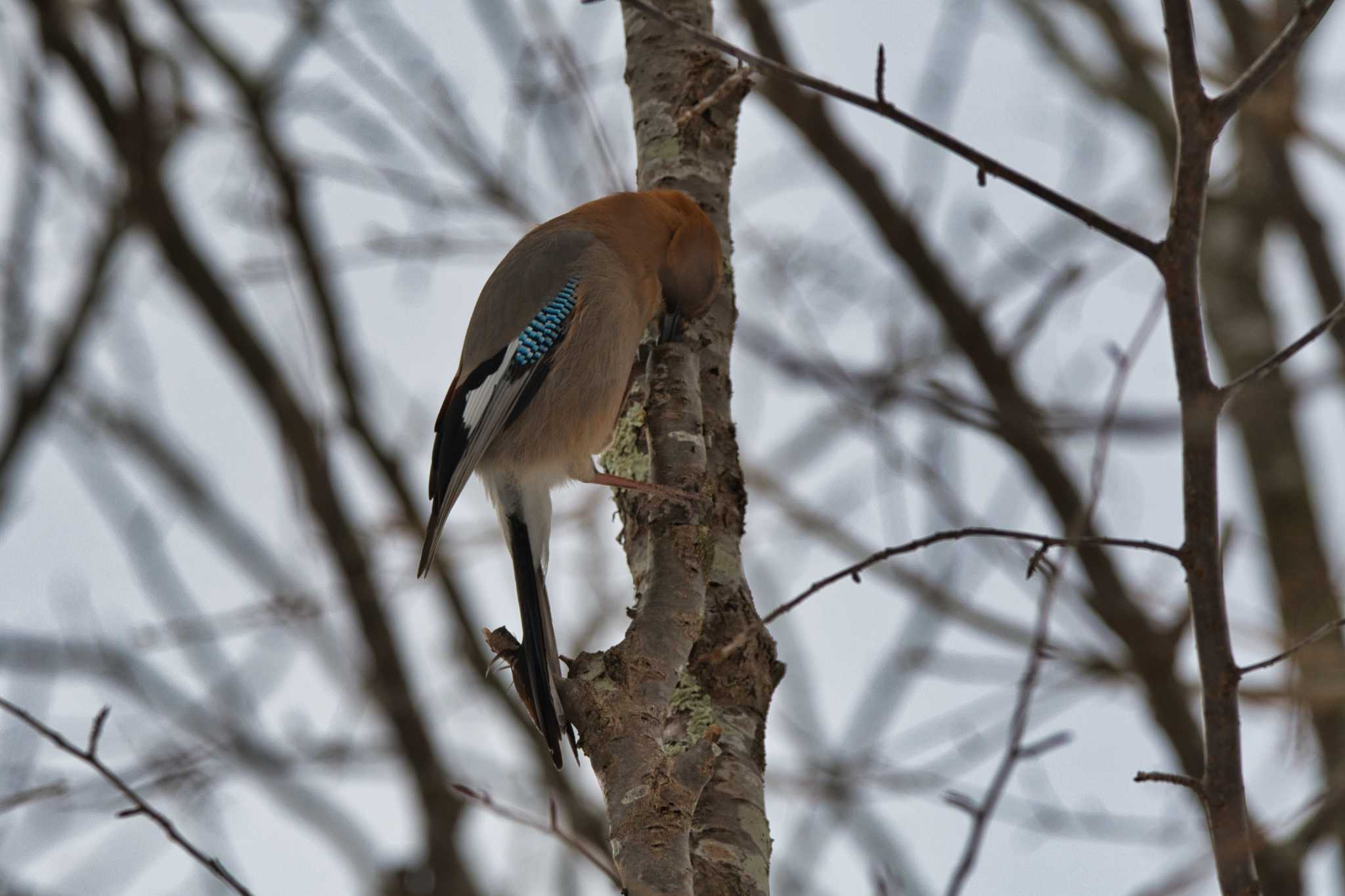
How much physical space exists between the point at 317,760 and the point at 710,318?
387 cm

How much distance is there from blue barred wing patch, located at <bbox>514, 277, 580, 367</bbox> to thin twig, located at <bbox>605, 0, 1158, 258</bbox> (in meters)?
1.62

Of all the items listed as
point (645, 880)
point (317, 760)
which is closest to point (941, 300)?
point (317, 760)

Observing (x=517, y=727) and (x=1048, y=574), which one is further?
(x=517, y=727)

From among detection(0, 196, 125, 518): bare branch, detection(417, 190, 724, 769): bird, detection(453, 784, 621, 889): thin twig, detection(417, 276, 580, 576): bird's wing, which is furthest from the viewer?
detection(0, 196, 125, 518): bare branch

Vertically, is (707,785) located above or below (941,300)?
below

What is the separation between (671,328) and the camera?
11.7ft

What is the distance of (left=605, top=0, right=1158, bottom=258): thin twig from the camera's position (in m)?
2.48

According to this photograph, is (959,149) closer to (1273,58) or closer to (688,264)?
(1273,58)

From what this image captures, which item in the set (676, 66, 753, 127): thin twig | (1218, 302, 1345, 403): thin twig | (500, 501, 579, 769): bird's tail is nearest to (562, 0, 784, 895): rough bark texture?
(676, 66, 753, 127): thin twig

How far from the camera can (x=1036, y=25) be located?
8.18m

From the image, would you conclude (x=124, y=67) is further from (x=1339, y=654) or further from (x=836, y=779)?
(x=1339, y=654)

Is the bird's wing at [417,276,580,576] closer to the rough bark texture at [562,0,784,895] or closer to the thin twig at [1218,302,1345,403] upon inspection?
the rough bark texture at [562,0,784,895]

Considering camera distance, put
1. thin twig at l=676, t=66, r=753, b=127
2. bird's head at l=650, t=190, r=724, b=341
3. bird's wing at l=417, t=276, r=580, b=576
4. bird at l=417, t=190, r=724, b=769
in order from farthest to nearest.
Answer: bird's wing at l=417, t=276, r=580, b=576
bird at l=417, t=190, r=724, b=769
bird's head at l=650, t=190, r=724, b=341
thin twig at l=676, t=66, r=753, b=127

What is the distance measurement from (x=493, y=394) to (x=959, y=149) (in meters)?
1.87
